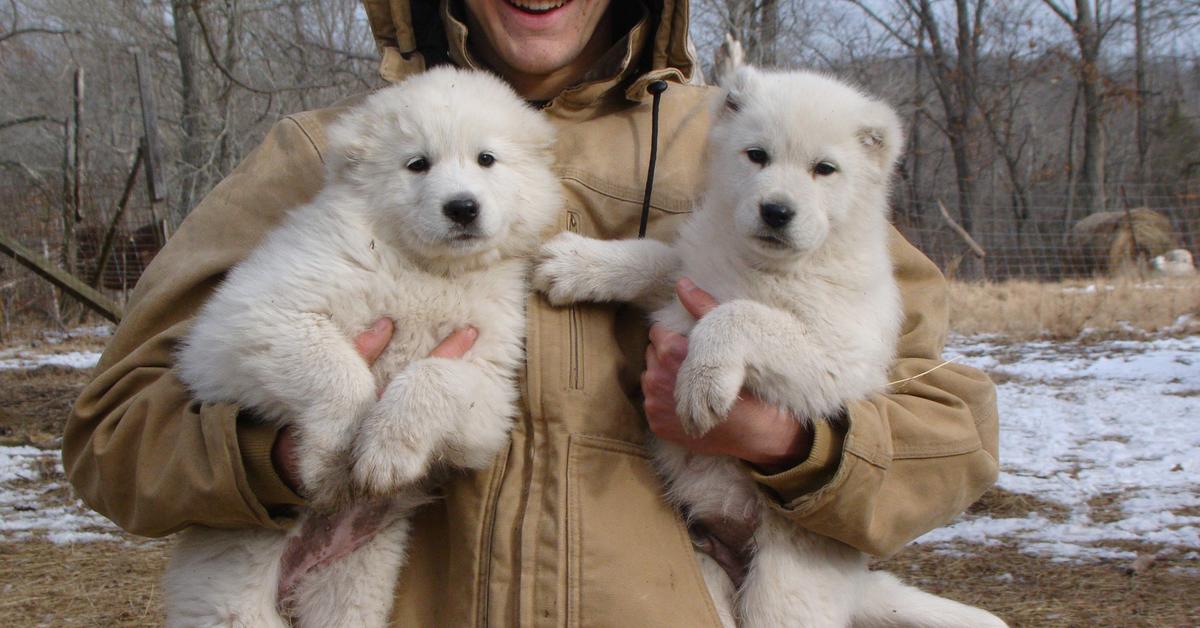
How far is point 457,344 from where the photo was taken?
253cm

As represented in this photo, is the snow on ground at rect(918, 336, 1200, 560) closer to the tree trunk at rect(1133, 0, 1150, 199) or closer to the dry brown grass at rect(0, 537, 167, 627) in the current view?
the dry brown grass at rect(0, 537, 167, 627)

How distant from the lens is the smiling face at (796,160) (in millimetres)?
2682

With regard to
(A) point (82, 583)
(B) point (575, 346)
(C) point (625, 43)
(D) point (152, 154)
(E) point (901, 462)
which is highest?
(D) point (152, 154)

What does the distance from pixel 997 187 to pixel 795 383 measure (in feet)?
101

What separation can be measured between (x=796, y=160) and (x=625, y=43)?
63 cm

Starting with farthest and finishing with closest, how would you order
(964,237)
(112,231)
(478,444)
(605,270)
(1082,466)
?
(964,237)
(112,231)
(1082,466)
(605,270)
(478,444)

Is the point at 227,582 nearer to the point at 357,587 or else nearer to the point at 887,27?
the point at 357,587

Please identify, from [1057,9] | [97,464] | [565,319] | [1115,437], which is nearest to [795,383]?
[565,319]

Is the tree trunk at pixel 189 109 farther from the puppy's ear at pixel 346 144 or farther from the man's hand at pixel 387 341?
the man's hand at pixel 387 341

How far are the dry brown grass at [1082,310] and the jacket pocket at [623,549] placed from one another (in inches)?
387

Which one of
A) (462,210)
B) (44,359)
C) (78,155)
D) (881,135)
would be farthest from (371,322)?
(78,155)

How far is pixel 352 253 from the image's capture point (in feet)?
8.43

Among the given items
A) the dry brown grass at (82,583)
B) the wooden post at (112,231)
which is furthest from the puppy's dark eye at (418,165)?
the wooden post at (112,231)

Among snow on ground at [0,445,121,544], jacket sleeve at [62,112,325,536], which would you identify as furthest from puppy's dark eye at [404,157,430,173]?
snow on ground at [0,445,121,544]
